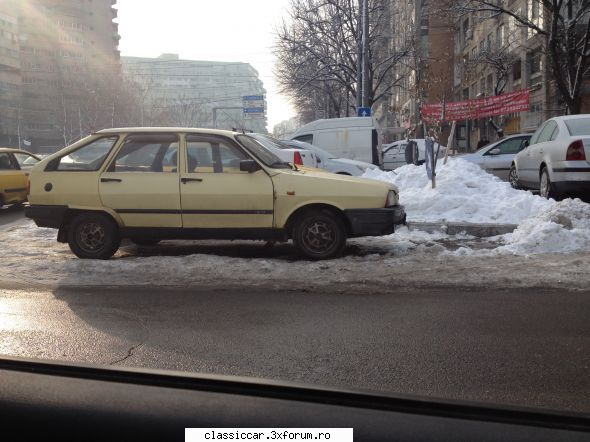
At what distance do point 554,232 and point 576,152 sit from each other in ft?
7.36

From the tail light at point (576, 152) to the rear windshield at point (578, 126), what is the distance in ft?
1.07

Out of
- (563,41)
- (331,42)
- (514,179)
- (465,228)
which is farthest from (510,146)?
(331,42)

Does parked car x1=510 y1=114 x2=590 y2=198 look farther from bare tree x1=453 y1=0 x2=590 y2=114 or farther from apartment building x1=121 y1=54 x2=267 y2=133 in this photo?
apartment building x1=121 y1=54 x2=267 y2=133

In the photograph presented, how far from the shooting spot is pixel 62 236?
7.03 metres

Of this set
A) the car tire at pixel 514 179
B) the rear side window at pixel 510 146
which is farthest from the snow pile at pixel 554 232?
the rear side window at pixel 510 146

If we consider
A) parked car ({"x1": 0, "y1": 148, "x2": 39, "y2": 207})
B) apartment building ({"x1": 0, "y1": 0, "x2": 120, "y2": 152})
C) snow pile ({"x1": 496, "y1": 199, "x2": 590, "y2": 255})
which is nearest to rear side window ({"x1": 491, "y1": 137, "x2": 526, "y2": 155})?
snow pile ({"x1": 496, "y1": 199, "x2": 590, "y2": 255})

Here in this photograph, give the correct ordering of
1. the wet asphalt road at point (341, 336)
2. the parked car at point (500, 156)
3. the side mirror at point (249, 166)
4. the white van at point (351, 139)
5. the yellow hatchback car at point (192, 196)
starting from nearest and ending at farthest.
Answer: the wet asphalt road at point (341, 336), the side mirror at point (249, 166), the yellow hatchback car at point (192, 196), the parked car at point (500, 156), the white van at point (351, 139)

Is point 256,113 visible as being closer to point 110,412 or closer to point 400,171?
point 400,171

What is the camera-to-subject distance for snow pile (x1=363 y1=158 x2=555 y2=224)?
8.83m

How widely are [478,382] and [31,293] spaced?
14.3 feet

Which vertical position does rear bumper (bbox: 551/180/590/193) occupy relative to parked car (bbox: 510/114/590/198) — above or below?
below

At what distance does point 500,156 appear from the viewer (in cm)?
1452

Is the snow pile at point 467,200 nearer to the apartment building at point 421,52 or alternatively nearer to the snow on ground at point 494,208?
the snow on ground at point 494,208

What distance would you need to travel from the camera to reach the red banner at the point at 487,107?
83.6 feet
